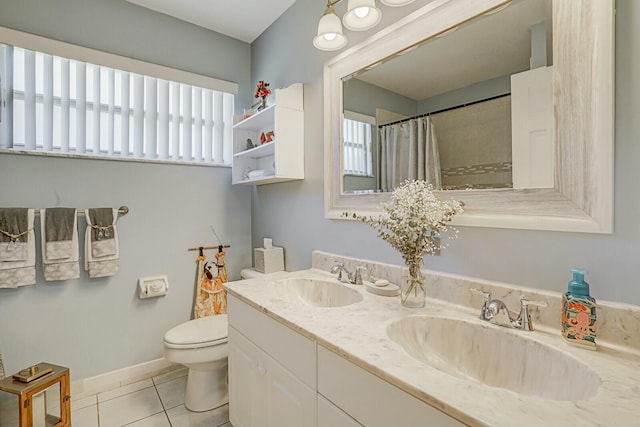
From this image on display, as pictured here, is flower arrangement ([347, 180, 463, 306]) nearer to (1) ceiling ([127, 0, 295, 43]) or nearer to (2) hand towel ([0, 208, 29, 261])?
(1) ceiling ([127, 0, 295, 43])

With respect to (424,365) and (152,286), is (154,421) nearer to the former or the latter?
(152,286)

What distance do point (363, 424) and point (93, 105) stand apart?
2.34 metres

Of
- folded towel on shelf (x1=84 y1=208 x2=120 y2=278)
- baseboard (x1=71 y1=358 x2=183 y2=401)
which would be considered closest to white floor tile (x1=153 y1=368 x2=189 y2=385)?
baseboard (x1=71 y1=358 x2=183 y2=401)

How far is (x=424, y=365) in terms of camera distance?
0.73 meters

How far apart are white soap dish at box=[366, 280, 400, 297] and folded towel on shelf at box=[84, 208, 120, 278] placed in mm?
1661

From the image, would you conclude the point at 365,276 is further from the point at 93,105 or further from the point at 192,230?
the point at 93,105

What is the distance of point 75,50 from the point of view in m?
1.87

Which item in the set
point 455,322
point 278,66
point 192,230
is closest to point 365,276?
point 455,322

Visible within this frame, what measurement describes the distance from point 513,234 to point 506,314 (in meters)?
0.26

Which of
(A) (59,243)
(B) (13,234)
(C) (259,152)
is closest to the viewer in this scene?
(B) (13,234)

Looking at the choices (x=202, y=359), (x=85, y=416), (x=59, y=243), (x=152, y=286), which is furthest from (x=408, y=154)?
(x=85, y=416)

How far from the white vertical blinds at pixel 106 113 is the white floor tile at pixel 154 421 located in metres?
1.63

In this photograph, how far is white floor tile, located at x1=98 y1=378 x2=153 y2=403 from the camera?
1.91 m

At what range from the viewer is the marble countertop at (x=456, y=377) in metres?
0.55
